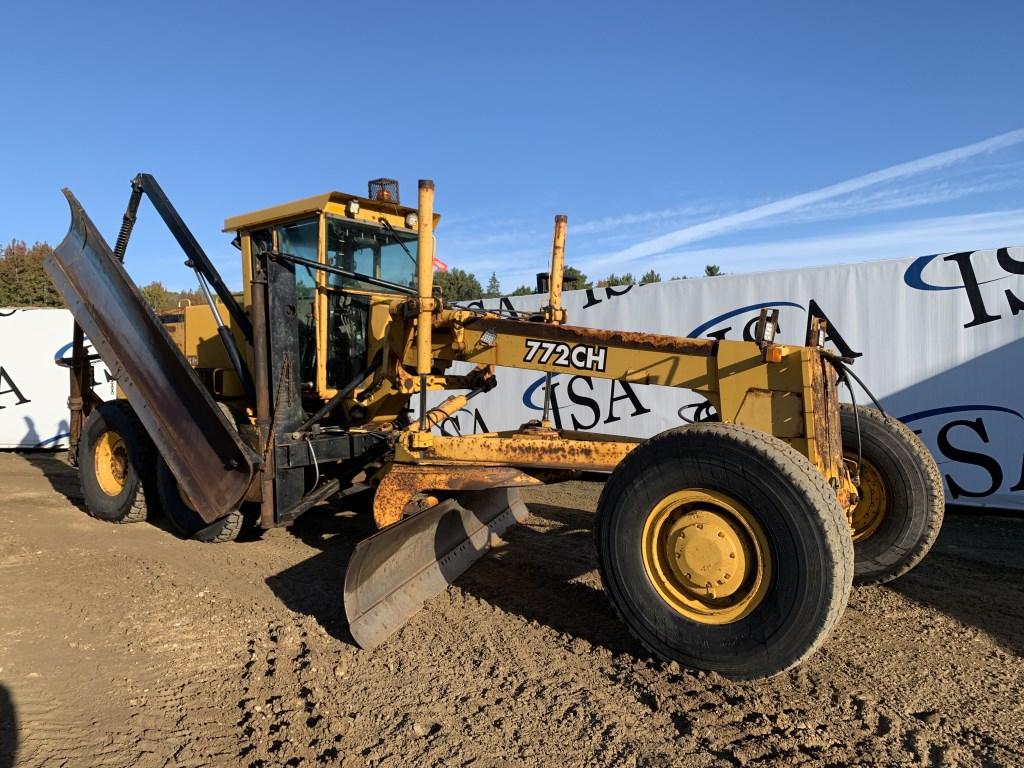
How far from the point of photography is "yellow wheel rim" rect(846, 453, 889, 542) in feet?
13.5

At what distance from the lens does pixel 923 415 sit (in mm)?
7242

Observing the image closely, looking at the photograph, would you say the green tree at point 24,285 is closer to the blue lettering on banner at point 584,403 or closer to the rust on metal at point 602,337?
the blue lettering on banner at point 584,403

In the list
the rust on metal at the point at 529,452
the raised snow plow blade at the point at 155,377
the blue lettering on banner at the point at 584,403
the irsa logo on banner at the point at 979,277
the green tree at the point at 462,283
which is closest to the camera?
the rust on metal at the point at 529,452

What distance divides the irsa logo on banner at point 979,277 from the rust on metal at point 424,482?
5661mm

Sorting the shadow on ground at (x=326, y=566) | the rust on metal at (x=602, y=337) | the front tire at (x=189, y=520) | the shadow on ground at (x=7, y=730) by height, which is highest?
the rust on metal at (x=602, y=337)

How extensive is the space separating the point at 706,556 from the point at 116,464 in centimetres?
572

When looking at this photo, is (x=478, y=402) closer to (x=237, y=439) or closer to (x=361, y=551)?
(x=237, y=439)

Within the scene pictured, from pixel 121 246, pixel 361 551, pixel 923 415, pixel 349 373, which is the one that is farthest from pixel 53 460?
pixel 923 415

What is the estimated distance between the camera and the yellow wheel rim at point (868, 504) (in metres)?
4.13

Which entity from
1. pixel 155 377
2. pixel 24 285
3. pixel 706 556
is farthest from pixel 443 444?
pixel 24 285

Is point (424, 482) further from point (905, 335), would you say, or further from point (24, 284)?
point (24, 284)

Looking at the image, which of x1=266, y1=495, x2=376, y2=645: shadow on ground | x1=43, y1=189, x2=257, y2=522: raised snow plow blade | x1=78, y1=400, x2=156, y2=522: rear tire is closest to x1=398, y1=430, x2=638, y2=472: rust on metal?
x1=266, y1=495, x2=376, y2=645: shadow on ground

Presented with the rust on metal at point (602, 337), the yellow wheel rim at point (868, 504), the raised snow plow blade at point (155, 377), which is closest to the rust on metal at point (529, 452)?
the rust on metal at point (602, 337)

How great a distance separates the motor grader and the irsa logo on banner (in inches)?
128
